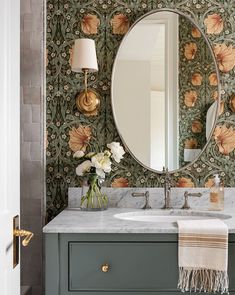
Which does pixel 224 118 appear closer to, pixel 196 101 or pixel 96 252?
pixel 196 101

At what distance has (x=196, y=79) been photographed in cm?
285

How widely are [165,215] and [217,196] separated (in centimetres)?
29

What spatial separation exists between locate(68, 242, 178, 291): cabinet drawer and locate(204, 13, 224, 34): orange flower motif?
1294 millimetres

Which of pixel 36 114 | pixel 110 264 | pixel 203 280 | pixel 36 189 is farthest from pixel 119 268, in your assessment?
pixel 36 114

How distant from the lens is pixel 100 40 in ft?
9.49

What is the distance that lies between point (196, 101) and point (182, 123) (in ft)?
0.46

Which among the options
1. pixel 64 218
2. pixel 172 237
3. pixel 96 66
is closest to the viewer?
pixel 172 237

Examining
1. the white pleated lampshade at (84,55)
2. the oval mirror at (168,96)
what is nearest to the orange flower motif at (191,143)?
the oval mirror at (168,96)

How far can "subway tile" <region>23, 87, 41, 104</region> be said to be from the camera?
283 centimetres

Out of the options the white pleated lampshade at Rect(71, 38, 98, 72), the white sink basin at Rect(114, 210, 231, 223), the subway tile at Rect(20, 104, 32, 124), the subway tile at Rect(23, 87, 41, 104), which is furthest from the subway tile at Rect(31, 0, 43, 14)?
the white sink basin at Rect(114, 210, 231, 223)

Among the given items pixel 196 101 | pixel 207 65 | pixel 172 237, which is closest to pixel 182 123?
pixel 196 101

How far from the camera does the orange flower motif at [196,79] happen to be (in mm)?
2844

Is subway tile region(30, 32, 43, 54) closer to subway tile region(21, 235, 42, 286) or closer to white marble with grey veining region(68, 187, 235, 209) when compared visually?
white marble with grey veining region(68, 187, 235, 209)

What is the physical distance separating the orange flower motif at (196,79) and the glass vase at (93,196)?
0.73m
